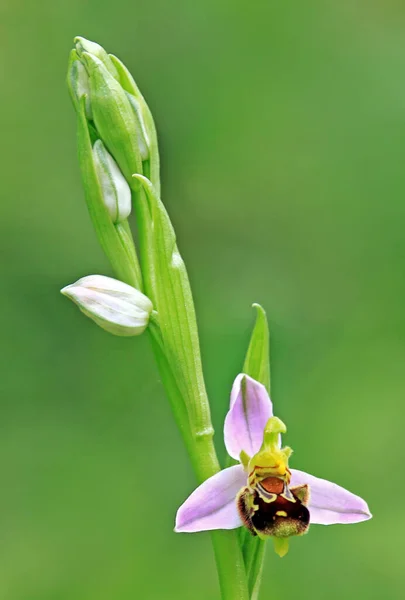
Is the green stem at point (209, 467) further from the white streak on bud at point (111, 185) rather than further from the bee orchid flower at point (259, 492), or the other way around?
the white streak on bud at point (111, 185)

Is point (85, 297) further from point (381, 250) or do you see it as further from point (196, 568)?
point (381, 250)

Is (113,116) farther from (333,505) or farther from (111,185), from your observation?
(333,505)

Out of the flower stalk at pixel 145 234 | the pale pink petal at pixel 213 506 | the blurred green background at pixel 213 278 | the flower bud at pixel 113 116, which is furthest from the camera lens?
the blurred green background at pixel 213 278

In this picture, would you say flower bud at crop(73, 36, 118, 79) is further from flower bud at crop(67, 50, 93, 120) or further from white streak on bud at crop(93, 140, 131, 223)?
white streak on bud at crop(93, 140, 131, 223)

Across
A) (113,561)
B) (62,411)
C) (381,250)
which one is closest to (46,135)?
(62,411)

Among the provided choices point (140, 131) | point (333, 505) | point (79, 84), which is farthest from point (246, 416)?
point (79, 84)

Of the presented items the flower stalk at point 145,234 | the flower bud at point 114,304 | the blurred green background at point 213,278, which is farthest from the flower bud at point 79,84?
the blurred green background at point 213,278

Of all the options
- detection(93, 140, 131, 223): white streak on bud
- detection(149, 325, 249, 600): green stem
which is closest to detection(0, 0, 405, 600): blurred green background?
detection(149, 325, 249, 600): green stem

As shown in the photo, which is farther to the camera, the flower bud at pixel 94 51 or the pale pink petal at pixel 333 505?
the flower bud at pixel 94 51
